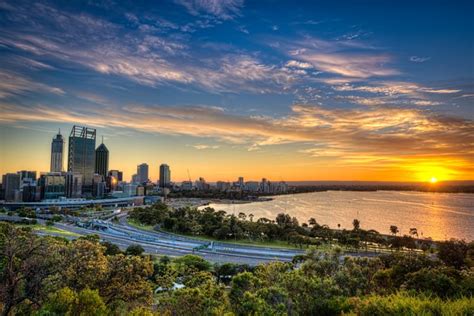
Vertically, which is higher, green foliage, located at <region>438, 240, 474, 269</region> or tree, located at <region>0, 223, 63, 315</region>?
tree, located at <region>0, 223, 63, 315</region>

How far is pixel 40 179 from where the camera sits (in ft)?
307

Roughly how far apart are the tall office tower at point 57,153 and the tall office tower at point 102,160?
15506 mm

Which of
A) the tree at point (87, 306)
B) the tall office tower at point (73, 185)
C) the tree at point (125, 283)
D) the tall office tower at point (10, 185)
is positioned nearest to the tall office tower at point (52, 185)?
the tall office tower at point (73, 185)

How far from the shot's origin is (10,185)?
89.0 m

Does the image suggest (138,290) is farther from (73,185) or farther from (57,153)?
(57,153)

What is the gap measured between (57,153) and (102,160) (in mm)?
19371

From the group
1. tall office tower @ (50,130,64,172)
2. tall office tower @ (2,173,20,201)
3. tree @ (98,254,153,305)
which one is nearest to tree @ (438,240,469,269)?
tree @ (98,254,153,305)

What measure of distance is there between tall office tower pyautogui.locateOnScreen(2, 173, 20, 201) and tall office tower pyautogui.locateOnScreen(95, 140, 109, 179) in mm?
63492

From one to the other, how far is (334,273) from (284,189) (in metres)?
183

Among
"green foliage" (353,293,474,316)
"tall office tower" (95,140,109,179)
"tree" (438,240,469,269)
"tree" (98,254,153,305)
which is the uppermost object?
"tall office tower" (95,140,109,179)

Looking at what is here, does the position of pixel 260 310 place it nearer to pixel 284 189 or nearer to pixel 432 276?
pixel 432 276

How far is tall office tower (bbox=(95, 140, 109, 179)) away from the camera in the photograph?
507 ft

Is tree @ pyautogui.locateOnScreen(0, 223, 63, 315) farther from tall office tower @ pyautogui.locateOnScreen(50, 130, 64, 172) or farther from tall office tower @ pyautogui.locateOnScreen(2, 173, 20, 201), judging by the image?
tall office tower @ pyautogui.locateOnScreen(50, 130, 64, 172)

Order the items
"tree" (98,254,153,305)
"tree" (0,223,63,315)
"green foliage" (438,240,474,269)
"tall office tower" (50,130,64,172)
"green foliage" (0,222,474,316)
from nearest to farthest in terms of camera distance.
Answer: "green foliage" (0,222,474,316), "tree" (0,223,63,315), "tree" (98,254,153,305), "green foliage" (438,240,474,269), "tall office tower" (50,130,64,172)
